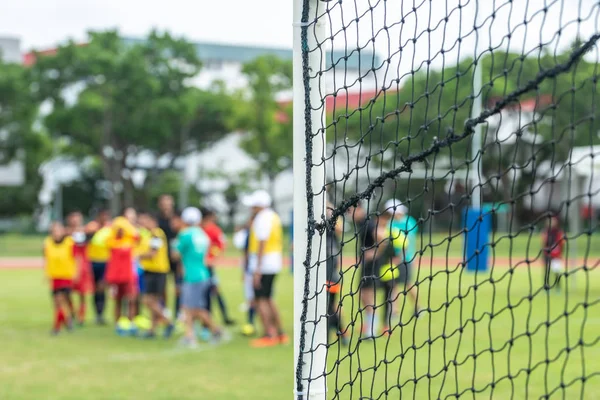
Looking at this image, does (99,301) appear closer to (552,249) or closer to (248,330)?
(248,330)

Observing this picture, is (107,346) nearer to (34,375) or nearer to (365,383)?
(34,375)

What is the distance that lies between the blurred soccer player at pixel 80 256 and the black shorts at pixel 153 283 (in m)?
1.76

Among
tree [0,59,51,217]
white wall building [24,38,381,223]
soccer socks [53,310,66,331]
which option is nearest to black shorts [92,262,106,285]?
soccer socks [53,310,66,331]

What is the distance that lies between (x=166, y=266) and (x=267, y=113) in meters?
26.3

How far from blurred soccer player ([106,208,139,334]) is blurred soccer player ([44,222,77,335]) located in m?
0.52

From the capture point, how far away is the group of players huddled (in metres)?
9.59

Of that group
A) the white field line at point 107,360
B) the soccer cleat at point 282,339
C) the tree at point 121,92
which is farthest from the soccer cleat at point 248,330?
the tree at point 121,92

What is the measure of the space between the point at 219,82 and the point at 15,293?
22.9 m

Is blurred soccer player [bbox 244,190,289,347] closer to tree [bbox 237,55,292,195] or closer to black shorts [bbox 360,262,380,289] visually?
black shorts [bbox 360,262,380,289]

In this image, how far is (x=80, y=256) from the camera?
42.7 ft

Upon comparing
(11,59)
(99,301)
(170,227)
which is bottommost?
(99,301)

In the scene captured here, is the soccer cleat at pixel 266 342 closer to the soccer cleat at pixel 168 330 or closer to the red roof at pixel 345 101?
the soccer cleat at pixel 168 330

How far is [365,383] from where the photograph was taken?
23.2ft

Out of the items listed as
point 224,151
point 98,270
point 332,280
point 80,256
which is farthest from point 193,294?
point 224,151
